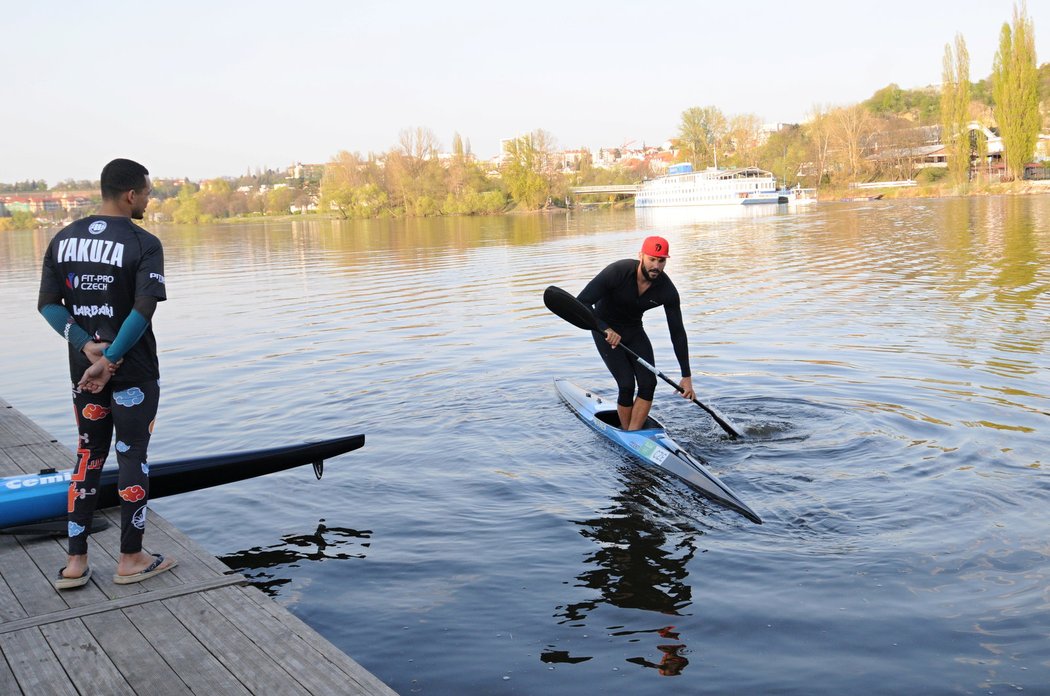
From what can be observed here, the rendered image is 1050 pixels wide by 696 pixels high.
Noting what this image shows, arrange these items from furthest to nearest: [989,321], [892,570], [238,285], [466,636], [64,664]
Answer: [238,285] < [989,321] < [892,570] < [466,636] < [64,664]

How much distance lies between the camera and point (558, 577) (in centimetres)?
660

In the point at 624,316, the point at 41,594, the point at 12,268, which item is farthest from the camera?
the point at 12,268

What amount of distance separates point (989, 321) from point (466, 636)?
588 inches

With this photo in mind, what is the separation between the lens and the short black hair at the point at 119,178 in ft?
16.4

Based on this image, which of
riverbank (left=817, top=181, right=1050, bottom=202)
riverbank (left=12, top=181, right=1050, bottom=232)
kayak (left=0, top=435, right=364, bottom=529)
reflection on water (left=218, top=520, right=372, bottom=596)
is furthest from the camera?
riverbank (left=12, top=181, right=1050, bottom=232)

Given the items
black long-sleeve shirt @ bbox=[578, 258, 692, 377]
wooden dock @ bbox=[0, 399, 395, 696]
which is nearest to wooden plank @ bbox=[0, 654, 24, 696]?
wooden dock @ bbox=[0, 399, 395, 696]

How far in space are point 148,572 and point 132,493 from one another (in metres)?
0.56

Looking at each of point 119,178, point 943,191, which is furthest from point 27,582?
point 943,191

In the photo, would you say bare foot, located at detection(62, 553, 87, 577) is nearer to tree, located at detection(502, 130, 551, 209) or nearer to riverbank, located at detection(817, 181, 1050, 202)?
riverbank, located at detection(817, 181, 1050, 202)

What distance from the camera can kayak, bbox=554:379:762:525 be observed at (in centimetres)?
787

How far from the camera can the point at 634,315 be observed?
965cm

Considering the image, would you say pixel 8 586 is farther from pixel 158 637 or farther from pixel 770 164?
pixel 770 164

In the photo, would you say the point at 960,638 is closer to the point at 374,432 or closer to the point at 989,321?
the point at 374,432

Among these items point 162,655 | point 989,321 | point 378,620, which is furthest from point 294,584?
point 989,321
